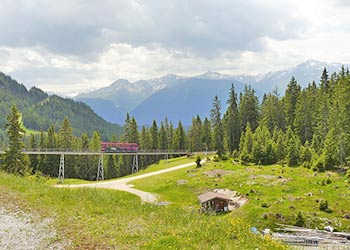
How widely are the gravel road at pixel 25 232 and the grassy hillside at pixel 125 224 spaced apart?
0.55 m

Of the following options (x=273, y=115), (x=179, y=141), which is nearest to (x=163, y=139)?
Result: (x=179, y=141)

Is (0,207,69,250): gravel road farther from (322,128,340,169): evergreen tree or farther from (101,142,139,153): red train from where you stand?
(101,142,139,153): red train

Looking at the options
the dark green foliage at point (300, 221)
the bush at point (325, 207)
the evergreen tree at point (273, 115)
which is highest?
the evergreen tree at point (273, 115)

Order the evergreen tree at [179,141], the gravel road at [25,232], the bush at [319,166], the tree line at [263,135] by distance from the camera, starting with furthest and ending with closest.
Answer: the evergreen tree at [179,141]
the tree line at [263,135]
the bush at [319,166]
the gravel road at [25,232]

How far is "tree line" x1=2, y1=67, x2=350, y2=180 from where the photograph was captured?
64.7m

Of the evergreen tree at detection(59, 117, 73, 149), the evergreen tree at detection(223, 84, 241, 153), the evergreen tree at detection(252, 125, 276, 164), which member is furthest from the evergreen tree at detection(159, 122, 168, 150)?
the evergreen tree at detection(252, 125, 276, 164)

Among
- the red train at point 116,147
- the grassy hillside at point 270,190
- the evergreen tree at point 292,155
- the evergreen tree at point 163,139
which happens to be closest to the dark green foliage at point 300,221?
the grassy hillside at point 270,190

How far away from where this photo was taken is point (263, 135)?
81.1m

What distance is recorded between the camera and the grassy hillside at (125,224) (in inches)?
550

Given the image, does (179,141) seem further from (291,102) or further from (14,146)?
(14,146)

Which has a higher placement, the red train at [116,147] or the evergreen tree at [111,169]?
the red train at [116,147]

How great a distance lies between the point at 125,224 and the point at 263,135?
228 ft

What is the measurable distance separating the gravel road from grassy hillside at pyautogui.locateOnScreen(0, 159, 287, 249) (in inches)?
21.5

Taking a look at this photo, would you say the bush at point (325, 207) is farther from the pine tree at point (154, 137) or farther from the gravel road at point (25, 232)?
the pine tree at point (154, 137)
